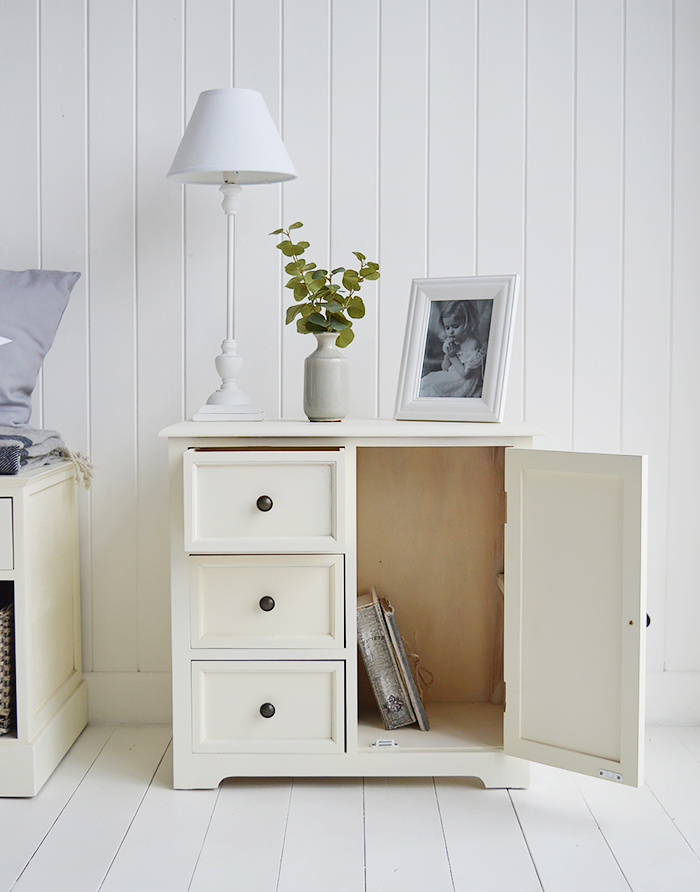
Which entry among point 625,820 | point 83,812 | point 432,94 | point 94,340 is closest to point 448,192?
point 432,94

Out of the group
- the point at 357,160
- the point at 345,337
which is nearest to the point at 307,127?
the point at 357,160

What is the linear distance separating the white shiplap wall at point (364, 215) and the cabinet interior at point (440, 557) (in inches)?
6.7

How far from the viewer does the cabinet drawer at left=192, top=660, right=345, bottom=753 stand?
5.44 ft

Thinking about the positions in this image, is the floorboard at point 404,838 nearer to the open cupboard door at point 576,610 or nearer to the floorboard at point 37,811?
the open cupboard door at point 576,610

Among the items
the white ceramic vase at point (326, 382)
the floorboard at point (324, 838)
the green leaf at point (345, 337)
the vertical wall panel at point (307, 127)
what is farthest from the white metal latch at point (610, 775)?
the vertical wall panel at point (307, 127)

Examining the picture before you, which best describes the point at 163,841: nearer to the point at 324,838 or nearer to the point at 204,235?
the point at 324,838

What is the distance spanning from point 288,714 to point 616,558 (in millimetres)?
704

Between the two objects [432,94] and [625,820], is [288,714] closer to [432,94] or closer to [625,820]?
[625,820]

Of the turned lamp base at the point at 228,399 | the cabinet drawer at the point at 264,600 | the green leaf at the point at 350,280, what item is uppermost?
the green leaf at the point at 350,280

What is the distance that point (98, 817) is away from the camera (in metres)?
1.57

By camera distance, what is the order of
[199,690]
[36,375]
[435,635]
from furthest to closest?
[435,635] < [36,375] < [199,690]

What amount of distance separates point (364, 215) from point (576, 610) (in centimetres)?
103

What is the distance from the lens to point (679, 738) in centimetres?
197

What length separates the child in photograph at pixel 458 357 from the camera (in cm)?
178
